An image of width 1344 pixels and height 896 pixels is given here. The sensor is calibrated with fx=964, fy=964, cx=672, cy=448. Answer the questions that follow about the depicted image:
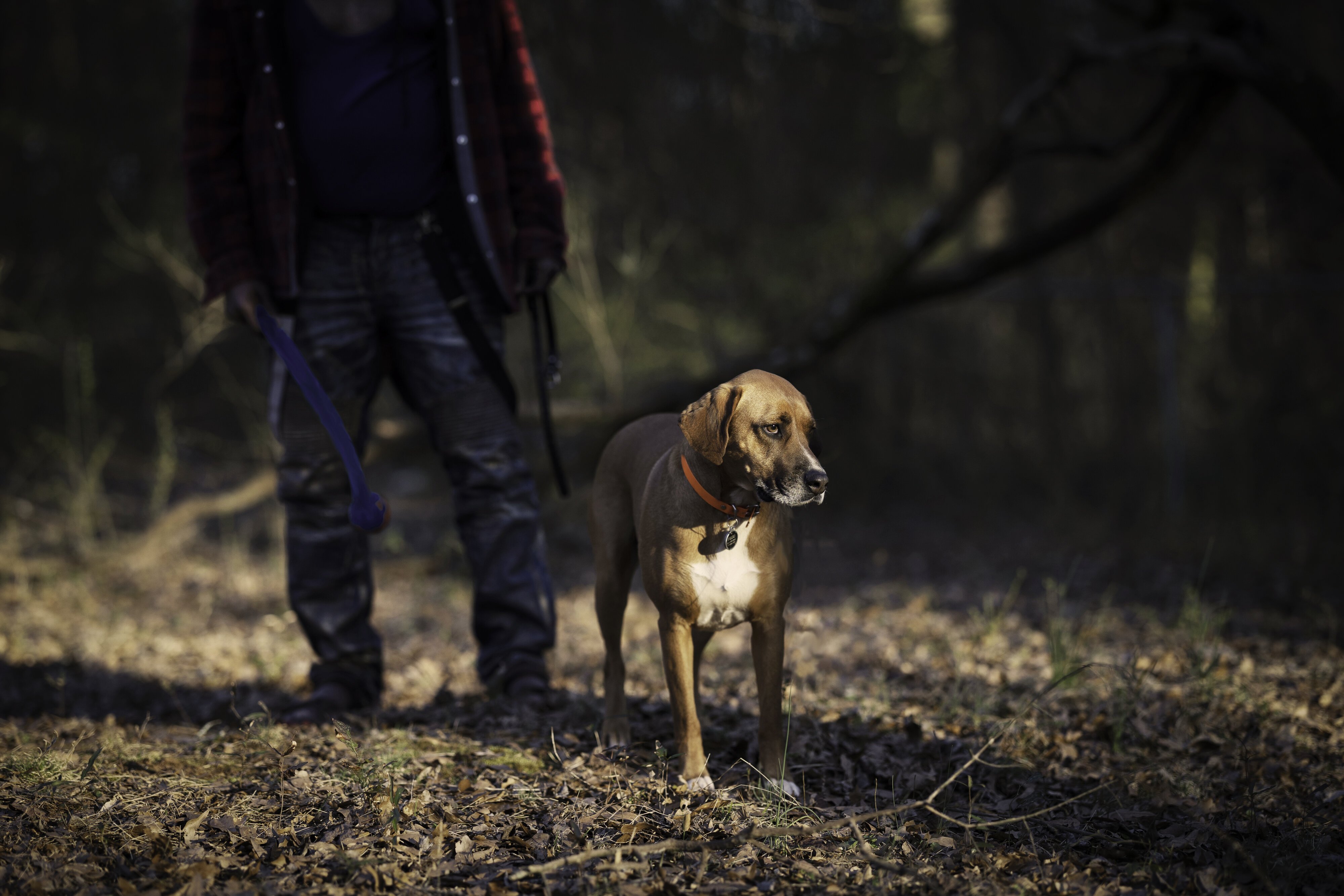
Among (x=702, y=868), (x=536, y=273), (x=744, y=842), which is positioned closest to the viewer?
(x=702, y=868)

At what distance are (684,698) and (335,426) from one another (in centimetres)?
149

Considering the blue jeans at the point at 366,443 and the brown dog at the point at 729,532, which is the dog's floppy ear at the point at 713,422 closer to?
the brown dog at the point at 729,532

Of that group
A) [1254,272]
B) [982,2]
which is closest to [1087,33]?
[982,2]

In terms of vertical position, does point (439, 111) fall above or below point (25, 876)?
above

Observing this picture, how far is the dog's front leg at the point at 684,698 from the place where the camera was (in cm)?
262

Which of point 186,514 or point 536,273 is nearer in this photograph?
point 536,273

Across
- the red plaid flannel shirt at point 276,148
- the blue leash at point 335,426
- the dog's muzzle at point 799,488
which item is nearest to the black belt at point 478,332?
the red plaid flannel shirt at point 276,148

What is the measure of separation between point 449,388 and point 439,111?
105 centimetres

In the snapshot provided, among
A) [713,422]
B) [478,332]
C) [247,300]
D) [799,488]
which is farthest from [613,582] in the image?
[247,300]

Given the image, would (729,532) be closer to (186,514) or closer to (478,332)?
(478,332)

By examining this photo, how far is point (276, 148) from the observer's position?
3.48 metres

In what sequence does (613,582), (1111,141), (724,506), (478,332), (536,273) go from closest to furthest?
(724,506)
(613,582)
(478,332)
(536,273)
(1111,141)

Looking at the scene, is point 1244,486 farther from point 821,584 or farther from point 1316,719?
point 1316,719

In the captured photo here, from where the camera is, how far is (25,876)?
2.07 meters
